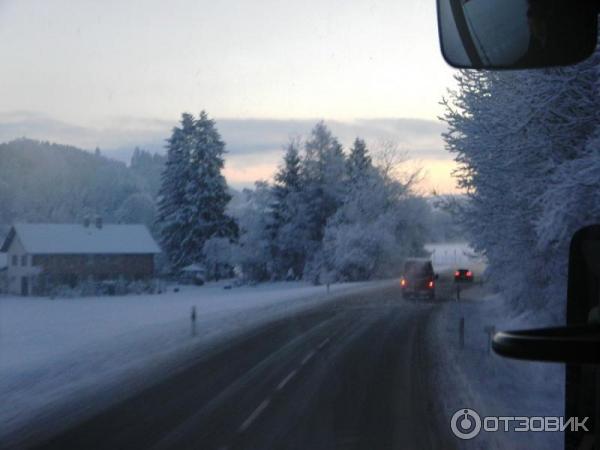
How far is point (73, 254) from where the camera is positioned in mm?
→ 22422

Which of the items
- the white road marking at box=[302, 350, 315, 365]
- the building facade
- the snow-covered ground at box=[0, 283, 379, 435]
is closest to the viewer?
the snow-covered ground at box=[0, 283, 379, 435]

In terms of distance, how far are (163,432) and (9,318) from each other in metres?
14.5

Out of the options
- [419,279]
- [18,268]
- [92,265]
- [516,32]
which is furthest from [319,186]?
[516,32]

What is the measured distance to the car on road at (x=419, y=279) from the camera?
1304 inches

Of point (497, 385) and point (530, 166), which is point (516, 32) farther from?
point (530, 166)

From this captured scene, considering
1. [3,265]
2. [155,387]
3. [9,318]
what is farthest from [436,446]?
[9,318]

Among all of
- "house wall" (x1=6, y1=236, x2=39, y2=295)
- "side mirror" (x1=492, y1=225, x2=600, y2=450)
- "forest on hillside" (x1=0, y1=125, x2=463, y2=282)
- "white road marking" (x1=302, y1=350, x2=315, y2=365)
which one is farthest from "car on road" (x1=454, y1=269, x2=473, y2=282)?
"side mirror" (x1=492, y1=225, x2=600, y2=450)

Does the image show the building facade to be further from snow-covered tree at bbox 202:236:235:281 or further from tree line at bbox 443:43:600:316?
tree line at bbox 443:43:600:316

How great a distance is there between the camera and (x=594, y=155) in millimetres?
9516

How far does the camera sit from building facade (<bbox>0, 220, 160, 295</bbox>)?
2008 centimetres

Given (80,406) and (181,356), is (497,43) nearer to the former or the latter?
(80,406)

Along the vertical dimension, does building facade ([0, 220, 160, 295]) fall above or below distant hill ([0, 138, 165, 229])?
below

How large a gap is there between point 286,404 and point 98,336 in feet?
38.5

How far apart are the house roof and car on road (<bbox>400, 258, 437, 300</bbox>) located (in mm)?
12547
